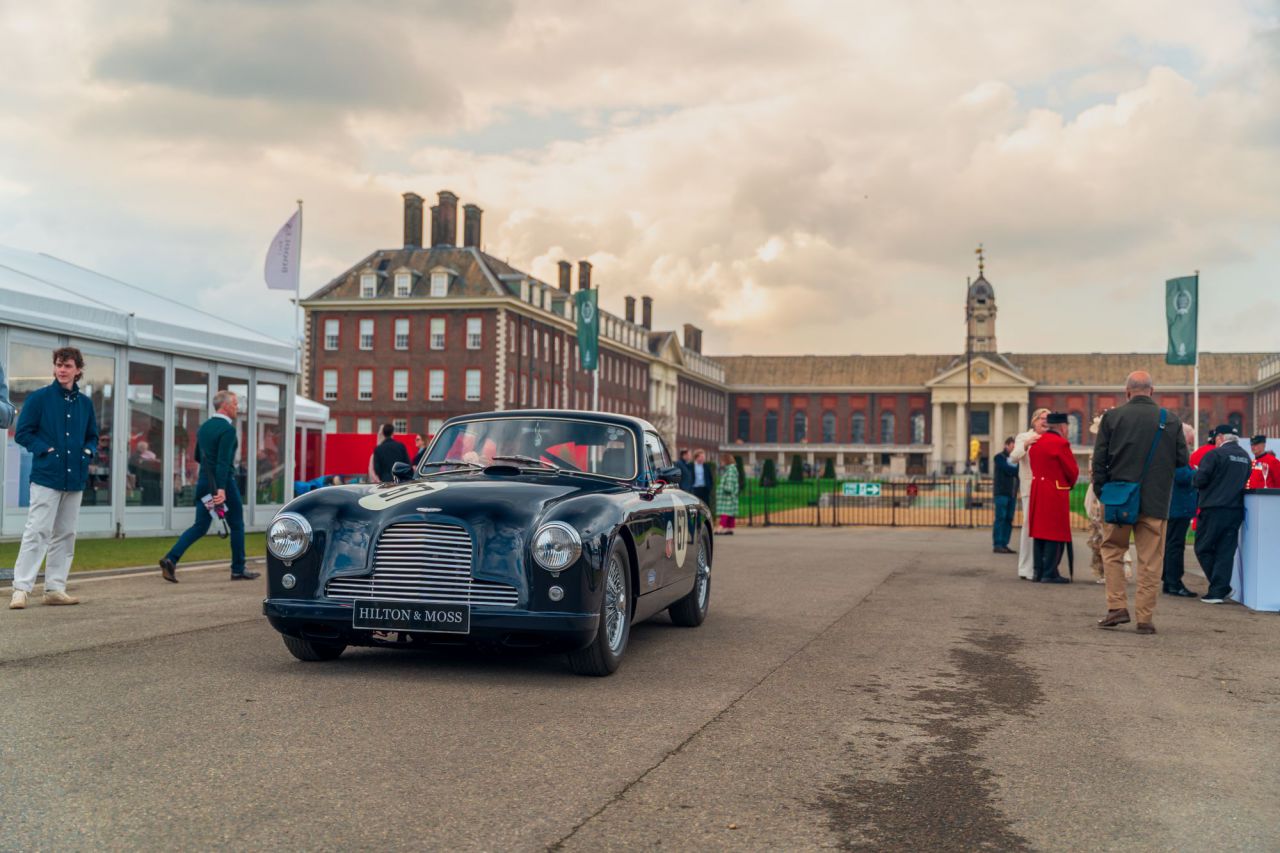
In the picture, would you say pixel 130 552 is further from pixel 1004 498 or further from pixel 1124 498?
pixel 1004 498

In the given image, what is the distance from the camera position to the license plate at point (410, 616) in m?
6.37

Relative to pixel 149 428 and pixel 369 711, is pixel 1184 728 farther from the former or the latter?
pixel 149 428

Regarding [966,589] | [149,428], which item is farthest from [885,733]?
[149,428]

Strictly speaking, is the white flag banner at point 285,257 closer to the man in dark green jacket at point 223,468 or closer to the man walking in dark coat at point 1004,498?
the man in dark green jacket at point 223,468

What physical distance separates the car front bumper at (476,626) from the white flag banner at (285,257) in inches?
743

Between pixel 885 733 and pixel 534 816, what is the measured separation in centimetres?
215

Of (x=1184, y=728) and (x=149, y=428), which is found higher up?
(x=149, y=428)

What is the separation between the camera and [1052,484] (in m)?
14.3

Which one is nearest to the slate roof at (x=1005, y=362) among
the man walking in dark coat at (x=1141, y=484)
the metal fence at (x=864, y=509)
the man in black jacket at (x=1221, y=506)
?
the metal fence at (x=864, y=509)

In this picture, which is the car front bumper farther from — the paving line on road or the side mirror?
the side mirror

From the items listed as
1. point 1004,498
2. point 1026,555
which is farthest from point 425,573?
point 1004,498

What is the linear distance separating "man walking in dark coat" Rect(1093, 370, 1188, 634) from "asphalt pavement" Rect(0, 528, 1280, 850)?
2.10ft

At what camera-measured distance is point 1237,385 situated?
112750 millimetres

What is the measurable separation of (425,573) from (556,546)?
0.71 m
